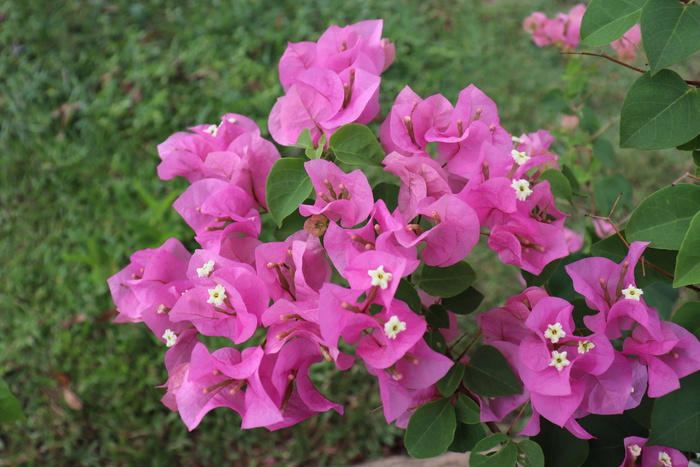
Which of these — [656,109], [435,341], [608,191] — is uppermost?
[656,109]

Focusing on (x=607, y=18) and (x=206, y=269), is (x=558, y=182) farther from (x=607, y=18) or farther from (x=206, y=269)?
(x=206, y=269)

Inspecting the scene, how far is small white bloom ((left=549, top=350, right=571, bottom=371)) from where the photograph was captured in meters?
0.62

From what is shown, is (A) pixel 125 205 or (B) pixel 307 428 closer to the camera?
(B) pixel 307 428

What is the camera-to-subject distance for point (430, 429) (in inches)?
27.6

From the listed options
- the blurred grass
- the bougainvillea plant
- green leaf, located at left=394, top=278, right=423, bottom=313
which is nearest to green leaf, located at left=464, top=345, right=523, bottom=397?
the bougainvillea plant

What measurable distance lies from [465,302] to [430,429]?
0.17 meters

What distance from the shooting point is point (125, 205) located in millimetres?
2107

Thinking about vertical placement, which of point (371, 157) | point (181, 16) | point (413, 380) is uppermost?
point (371, 157)

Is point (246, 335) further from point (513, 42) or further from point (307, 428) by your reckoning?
point (513, 42)

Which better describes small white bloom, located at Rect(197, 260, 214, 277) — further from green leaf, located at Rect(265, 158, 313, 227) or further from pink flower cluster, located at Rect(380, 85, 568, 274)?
pink flower cluster, located at Rect(380, 85, 568, 274)

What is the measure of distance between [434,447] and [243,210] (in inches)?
14.4

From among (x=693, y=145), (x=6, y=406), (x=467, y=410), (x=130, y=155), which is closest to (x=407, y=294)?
(x=467, y=410)

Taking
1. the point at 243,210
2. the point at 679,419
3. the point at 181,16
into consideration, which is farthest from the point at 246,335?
the point at 181,16

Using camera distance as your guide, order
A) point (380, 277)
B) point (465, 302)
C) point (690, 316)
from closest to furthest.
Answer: point (380, 277) → point (690, 316) → point (465, 302)
